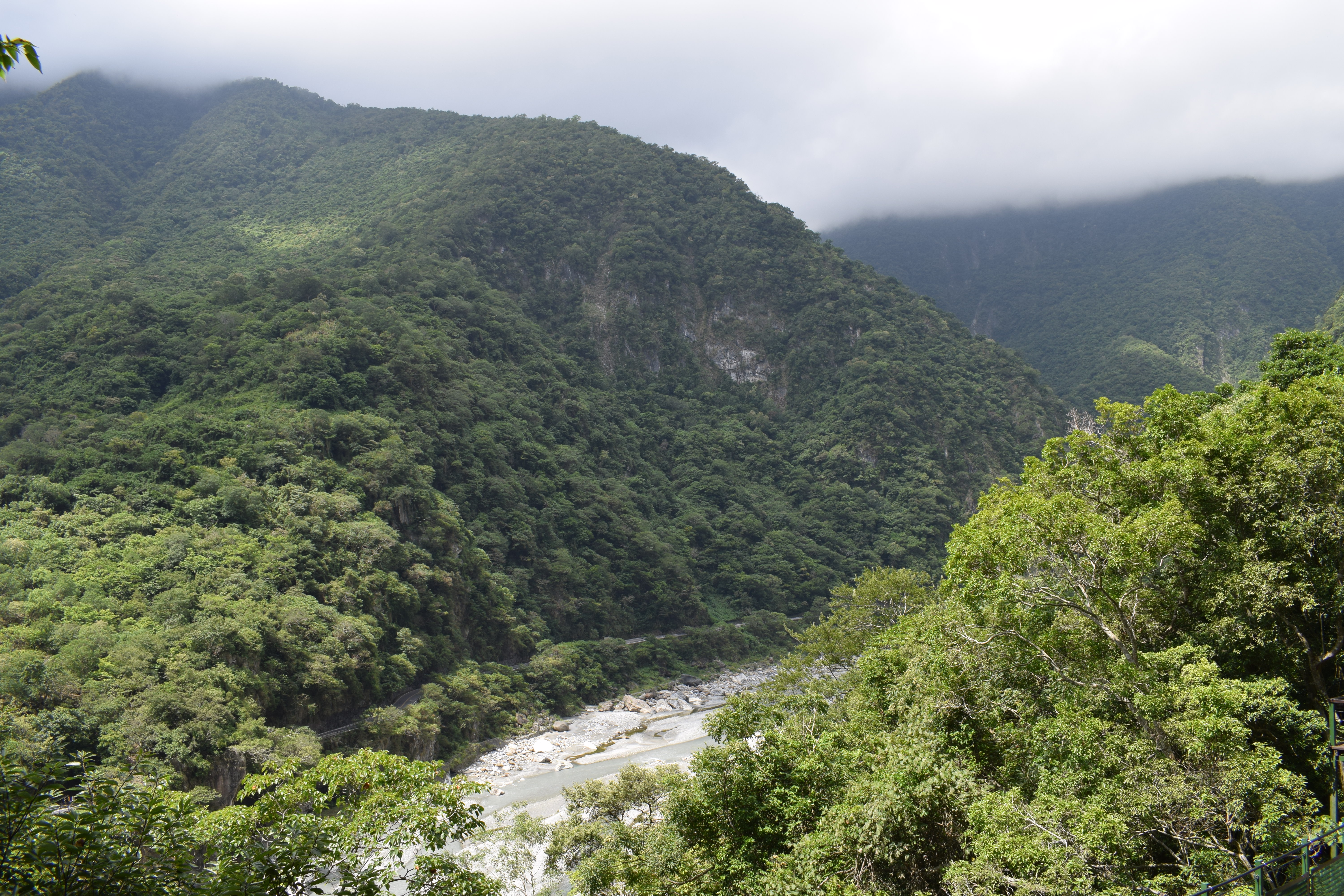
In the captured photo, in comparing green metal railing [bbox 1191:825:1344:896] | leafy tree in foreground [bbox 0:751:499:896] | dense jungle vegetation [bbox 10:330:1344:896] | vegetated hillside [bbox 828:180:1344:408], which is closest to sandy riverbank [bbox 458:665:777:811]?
dense jungle vegetation [bbox 10:330:1344:896]

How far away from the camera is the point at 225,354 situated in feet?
202

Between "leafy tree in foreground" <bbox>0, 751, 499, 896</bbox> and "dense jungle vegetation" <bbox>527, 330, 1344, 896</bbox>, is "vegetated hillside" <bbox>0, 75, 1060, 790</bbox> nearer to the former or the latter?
"leafy tree in foreground" <bbox>0, 751, 499, 896</bbox>

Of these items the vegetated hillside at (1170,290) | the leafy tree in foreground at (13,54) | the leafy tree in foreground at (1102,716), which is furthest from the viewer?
the vegetated hillside at (1170,290)

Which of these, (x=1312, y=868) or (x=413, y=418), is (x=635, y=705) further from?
(x=1312, y=868)

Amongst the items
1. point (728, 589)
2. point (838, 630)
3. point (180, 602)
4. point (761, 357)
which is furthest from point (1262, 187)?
point (180, 602)

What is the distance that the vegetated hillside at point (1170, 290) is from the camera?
394 ft

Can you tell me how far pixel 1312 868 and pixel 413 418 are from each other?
64151 millimetres

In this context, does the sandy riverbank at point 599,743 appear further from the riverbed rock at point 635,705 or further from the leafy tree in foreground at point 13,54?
the leafy tree in foreground at point 13,54

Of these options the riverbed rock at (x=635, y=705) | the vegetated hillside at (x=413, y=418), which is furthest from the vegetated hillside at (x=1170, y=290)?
the riverbed rock at (x=635, y=705)

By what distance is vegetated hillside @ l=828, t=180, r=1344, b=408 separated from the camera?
120m

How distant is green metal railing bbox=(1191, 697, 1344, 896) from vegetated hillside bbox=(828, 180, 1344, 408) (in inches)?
4045

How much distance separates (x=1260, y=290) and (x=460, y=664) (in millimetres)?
142291

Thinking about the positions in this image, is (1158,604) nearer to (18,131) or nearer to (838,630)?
(838,630)

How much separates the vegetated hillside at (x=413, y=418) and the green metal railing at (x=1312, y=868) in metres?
34.7
